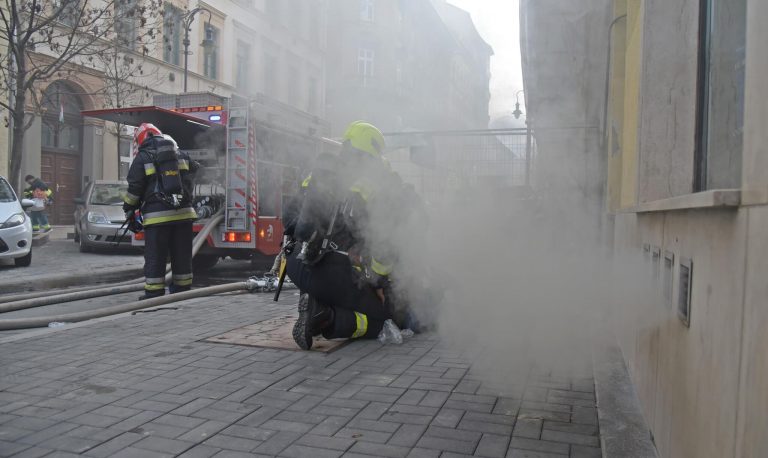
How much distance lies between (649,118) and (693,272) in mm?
1328

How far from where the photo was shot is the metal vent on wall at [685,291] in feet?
6.68

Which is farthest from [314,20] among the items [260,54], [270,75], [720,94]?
[720,94]

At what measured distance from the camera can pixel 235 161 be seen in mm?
8625

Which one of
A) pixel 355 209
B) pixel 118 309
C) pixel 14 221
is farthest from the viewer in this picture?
pixel 14 221

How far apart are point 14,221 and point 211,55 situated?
5002 mm

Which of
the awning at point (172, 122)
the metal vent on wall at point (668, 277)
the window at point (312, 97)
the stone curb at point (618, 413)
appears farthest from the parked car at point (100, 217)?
the metal vent on wall at point (668, 277)

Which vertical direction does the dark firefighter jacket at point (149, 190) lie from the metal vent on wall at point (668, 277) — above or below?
above

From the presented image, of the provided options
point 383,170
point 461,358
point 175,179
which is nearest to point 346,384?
point 461,358

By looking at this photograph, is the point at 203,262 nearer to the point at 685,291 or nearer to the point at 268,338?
the point at 268,338

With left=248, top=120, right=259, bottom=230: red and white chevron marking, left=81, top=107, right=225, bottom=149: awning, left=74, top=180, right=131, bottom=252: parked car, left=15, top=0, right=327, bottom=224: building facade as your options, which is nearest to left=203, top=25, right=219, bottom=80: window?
left=15, top=0, right=327, bottom=224: building facade

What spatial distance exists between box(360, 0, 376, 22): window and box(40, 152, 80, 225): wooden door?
16489 mm

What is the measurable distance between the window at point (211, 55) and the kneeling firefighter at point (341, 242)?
64.4 inches

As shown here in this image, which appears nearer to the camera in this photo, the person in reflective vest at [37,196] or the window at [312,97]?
the window at [312,97]

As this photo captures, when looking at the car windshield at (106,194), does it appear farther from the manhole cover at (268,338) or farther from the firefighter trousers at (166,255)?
the manhole cover at (268,338)
